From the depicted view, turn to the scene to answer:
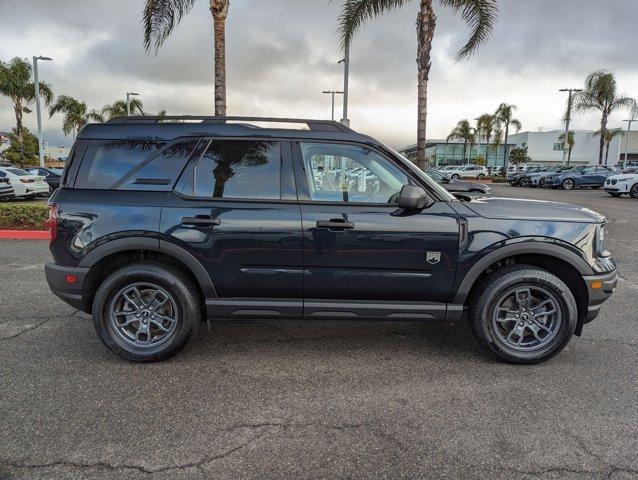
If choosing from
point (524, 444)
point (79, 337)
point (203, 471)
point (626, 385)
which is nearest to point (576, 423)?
point (524, 444)

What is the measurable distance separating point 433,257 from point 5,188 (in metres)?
17.2

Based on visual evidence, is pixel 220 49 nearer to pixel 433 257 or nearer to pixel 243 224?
pixel 243 224

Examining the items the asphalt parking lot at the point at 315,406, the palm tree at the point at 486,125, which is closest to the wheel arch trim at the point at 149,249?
the asphalt parking lot at the point at 315,406

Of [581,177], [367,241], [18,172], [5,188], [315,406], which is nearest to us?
[315,406]

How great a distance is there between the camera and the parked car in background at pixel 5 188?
15773 mm

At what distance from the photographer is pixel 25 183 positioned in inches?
653

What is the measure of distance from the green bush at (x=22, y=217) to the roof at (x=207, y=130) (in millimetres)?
7019

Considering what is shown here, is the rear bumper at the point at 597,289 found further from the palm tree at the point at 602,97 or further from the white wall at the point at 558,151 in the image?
the white wall at the point at 558,151

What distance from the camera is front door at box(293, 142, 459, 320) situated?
3473mm

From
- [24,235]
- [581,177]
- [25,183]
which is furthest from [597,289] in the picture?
[581,177]

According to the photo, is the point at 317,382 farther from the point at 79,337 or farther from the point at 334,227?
the point at 79,337

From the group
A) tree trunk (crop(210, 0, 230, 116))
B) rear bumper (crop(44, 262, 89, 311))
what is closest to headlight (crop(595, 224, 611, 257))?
rear bumper (crop(44, 262, 89, 311))

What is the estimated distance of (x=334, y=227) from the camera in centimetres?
346

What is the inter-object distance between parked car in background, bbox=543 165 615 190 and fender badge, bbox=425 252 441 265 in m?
30.7
